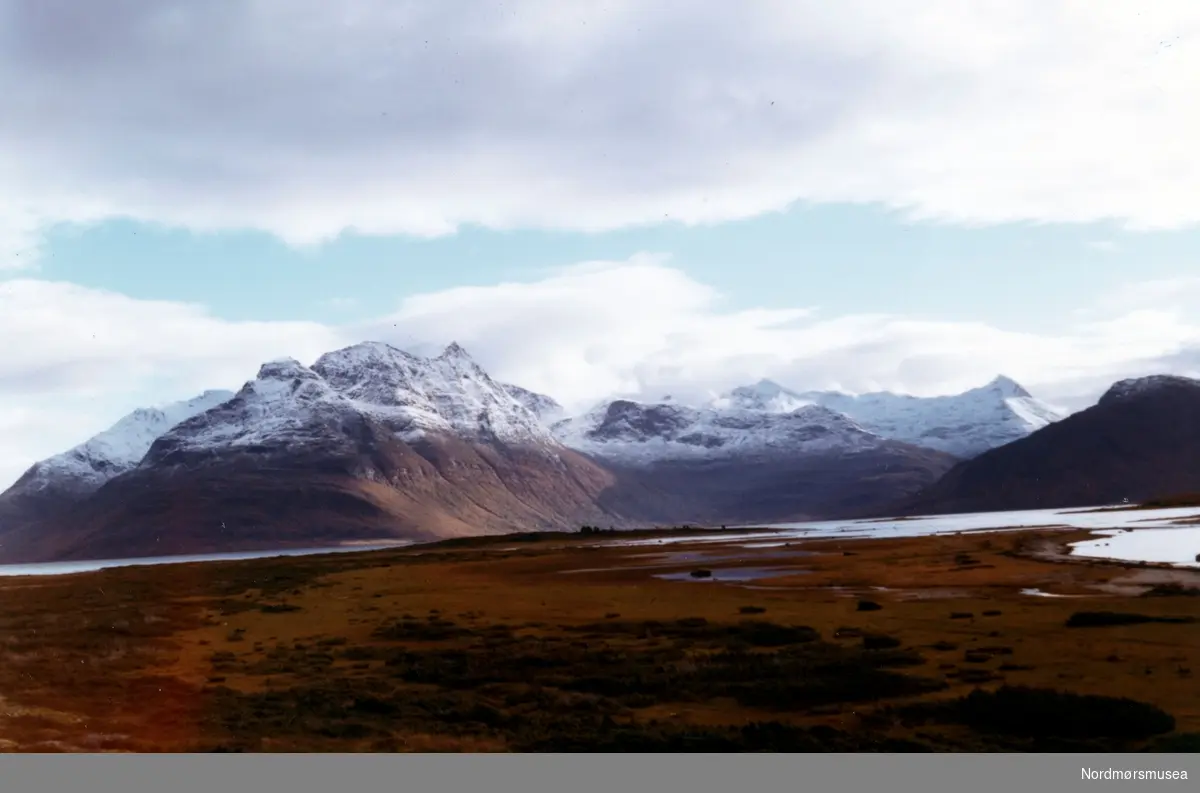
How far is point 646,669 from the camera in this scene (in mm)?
41406

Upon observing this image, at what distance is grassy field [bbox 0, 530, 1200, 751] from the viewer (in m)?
30.6

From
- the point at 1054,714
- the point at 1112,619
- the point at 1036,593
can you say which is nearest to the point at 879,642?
the point at 1112,619

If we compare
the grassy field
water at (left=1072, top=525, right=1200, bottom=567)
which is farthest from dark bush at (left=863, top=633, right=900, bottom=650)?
water at (left=1072, top=525, right=1200, bottom=567)

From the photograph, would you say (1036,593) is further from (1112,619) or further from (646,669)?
(646,669)

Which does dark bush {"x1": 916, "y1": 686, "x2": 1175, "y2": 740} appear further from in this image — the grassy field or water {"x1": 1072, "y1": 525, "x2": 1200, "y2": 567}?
water {"x1": 1072, "y1": 525, "x2": 1200, "y2": 567}

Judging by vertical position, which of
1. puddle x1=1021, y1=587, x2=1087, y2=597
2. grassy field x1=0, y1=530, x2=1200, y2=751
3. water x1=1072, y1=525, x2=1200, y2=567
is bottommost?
water x1=1072, y1=525, x2=1200, y2=567

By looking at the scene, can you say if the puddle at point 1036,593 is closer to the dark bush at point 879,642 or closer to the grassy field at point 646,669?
the grassy field at point 646,669

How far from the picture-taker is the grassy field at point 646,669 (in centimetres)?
3064

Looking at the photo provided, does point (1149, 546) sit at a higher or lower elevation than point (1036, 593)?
lower

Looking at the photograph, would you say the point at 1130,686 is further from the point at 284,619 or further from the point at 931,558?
the point at 931,558

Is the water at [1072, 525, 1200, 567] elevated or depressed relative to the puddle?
depressed

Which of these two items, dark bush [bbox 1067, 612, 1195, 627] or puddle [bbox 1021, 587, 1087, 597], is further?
puddle [bbox 1021, 587, 1087, 597]

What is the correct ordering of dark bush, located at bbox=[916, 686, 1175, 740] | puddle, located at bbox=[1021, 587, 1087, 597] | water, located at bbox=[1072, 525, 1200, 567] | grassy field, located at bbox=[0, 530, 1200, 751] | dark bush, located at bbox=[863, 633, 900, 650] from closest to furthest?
dark bush, located at bbox=[916, 686, 1175, 740] → grassy field, located at bbox=[0, 530, 1200, 751] → dark bush, located at bbox=[863, 633, 900, 650] → puddle, located at bbox=[1021, 587, 1087, 597] → water, located at bbox=[1072, 525, 1200, 567]

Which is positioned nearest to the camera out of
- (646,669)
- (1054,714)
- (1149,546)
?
(1054,714)
